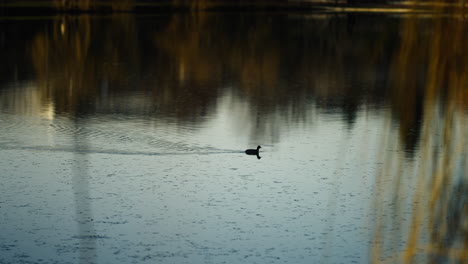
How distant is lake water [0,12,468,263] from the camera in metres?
9.04

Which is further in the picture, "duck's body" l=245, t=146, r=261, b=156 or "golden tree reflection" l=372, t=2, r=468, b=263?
"duck's body" l=245, t=146, r=261, b=156

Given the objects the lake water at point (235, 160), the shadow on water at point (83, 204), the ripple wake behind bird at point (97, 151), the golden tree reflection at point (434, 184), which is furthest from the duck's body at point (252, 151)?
the shadow on water at point (83, 204)

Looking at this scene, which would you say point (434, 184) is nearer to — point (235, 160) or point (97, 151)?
point (235, 160)

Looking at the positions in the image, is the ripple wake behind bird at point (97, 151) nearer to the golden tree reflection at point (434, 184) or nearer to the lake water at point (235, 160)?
the lake water at point (235, 160)

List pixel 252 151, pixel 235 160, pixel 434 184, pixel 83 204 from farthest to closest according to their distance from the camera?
pixel 252 151, pixel 235 160, pixel 83 204, pixel 434 184

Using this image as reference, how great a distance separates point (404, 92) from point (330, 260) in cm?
1216

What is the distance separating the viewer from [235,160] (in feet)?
42.6

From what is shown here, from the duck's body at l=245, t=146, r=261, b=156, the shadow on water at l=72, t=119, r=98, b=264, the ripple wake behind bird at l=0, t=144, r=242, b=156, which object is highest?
the duck's body at l=245, t=146, r=261, b=156

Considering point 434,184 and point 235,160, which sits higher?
point 434,184

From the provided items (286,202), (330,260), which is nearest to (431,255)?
(330,260)

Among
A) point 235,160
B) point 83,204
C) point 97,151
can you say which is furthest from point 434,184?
point 97,151

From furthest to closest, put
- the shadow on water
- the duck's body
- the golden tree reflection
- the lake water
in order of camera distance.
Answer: the duck's body, the lake water, the shadow on water, the golden tree reflection

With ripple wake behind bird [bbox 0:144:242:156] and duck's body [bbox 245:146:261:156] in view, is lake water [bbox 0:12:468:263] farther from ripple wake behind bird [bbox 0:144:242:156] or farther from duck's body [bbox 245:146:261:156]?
duck's body [bbox 245:146:261:156]

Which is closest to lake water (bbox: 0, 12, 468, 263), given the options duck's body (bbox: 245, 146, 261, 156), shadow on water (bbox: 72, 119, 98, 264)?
shadow on water (bbox: 72, 119, 98, 264)
